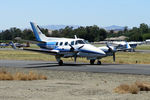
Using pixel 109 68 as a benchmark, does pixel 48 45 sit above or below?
above

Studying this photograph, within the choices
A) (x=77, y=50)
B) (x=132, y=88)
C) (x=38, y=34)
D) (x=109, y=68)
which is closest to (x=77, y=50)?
(x=77, y=50)

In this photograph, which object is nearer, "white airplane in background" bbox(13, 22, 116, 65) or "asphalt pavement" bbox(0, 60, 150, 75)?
"asphalt pavement" bbox(0, 60, 150, 75)

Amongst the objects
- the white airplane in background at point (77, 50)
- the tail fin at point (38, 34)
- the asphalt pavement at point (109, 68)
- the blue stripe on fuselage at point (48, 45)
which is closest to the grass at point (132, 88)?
the asphalt pavement at point (109, 68)

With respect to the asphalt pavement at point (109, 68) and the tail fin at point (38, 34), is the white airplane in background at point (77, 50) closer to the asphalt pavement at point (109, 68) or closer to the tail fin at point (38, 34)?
the asphalt pavement at point (109, 68)

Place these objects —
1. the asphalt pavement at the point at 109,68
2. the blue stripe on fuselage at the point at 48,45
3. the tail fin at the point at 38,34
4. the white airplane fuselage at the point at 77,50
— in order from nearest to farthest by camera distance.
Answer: the asphalt pavement at the point at 109,68 → the white airplane fuselage at the point at 77,50 → the blue stripe on fuselage at the point at 48,45 → the tail fin at the point at 38,34

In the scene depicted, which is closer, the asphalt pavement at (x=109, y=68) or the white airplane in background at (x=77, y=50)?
the asphalt pavement at (x=109, y=68)

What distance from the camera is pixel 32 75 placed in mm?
22078

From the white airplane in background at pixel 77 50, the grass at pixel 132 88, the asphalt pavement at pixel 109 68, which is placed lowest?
the grass at pixel 132 88

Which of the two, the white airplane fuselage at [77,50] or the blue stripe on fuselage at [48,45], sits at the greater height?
the blue stripe on fuselage at [48,45]

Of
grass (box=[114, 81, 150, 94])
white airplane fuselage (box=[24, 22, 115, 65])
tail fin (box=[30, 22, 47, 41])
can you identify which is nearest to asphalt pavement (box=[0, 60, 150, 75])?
white airplane fuselage (box=[24, 22, 115, 65])

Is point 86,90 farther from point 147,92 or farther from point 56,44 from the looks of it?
point 56,44

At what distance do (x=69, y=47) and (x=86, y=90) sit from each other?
58.8ft

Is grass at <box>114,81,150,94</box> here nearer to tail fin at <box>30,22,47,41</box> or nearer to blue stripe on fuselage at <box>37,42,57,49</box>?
blue stripe on fuselage at <box>37,42,57,49</box>

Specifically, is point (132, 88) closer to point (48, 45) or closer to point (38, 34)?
point (48, 45)
